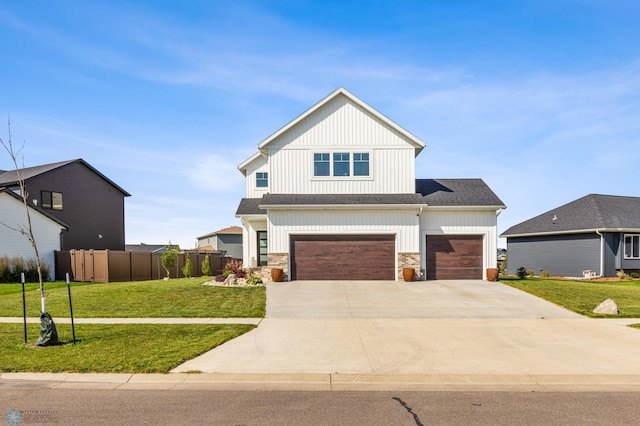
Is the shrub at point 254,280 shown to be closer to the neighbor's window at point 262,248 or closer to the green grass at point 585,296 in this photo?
the neighbor's window at point 262,248

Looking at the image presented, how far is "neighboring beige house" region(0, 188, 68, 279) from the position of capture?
27203 millimetres

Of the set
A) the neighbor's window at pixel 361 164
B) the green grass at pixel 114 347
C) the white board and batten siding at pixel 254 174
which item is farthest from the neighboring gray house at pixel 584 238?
the green grass at pixel 114 347

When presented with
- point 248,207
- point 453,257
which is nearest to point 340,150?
point 248,207

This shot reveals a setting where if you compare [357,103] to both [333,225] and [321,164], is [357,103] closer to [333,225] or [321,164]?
[321,164]

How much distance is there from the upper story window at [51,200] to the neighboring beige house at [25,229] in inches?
165

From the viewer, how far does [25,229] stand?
2830 cm

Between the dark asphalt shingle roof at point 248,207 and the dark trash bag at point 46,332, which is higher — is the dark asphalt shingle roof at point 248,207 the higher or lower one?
the higher one

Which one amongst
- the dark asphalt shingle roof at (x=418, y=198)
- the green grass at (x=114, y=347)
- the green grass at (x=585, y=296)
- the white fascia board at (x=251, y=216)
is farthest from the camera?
the white fascia board at (x=251, y=216)

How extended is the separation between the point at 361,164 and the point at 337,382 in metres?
16.6

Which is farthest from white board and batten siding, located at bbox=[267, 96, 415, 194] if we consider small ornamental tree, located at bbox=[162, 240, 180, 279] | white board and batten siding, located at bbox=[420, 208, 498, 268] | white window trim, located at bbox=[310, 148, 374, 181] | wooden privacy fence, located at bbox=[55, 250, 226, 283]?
wooden privacy fence, located at bbox=[55, 250, 226, 283]

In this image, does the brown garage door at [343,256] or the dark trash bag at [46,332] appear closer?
the dark trash bag at [46,332]

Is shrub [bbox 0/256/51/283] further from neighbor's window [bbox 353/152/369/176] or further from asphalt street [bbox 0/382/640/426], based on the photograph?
asphalt street [bbox 0/382/640/426]

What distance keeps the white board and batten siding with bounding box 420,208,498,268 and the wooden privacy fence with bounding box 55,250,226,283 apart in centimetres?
1602

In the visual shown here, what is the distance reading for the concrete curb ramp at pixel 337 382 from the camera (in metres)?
7.00
